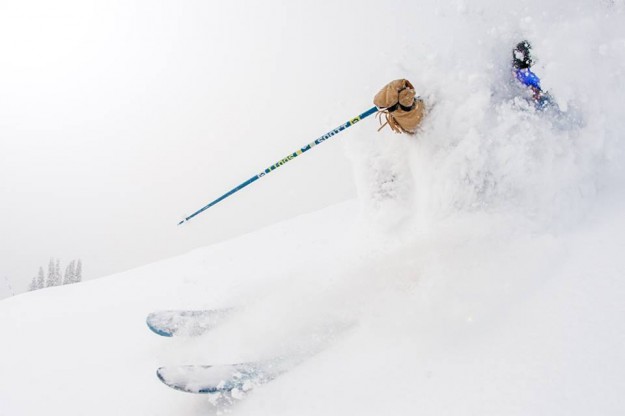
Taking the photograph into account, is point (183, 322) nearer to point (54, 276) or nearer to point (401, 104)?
point (401, 104)

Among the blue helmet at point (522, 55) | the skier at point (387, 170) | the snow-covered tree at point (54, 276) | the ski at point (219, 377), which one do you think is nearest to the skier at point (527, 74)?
the blue helmet at point (522, 55)

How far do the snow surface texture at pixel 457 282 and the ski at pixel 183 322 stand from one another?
14 cm

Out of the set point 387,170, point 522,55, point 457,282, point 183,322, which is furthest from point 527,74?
point 183,322

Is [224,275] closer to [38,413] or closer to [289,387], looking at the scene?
[38,413]

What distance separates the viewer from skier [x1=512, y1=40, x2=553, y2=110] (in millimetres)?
3900

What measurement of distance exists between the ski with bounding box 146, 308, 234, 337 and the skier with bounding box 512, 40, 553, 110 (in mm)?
4018

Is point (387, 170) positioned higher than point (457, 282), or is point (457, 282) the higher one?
point (387, 170)

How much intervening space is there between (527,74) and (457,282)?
2.38 meters

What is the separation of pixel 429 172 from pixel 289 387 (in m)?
2.42

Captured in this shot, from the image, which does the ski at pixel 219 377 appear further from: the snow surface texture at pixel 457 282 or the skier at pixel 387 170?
the skier at pixel 387 170

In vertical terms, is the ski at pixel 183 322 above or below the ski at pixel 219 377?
above

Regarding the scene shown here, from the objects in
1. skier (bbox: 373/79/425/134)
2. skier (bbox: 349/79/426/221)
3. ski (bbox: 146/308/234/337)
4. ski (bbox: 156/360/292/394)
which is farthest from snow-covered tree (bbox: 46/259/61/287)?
skier (bbox: 373/79/425/134)

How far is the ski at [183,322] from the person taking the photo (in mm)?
4045

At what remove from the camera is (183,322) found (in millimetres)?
4129
